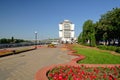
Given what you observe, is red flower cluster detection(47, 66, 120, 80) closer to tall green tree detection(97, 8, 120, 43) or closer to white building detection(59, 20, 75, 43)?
tall green tree detection(97, 8, 120, 43)

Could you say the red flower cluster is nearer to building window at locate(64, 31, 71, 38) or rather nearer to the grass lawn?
the grass lawn

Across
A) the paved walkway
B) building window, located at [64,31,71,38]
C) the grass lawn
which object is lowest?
the paved walkway

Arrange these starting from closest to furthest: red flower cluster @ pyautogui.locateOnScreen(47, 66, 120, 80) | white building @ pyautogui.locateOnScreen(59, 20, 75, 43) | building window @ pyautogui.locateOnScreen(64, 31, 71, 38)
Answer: red flower cluster @ pyautogui.locateOnScreen(47, 66, 120, 80), white building @ pyautogui.locateOnScreen(59, 20, 75, 43), building window @ pyautogui.locateOnScreen(64, 31, 71, 38)

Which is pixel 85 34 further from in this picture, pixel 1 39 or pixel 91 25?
pixel 1 39

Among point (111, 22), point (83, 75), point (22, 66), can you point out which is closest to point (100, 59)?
point (22, 66)

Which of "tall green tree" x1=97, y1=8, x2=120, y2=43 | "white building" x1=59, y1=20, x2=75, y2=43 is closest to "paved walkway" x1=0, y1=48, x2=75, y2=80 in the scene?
"tall green tree" x1=97, y1=8, x2=120, y2=43

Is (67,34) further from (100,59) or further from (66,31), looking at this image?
(100,59)

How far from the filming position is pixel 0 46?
157 feet

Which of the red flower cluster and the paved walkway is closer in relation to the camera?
the red flower cluster

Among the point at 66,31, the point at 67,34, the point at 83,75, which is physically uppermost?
the point at 66,31

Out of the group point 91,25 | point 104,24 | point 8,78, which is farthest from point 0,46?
point 8,78

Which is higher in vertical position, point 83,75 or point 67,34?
point 67,34

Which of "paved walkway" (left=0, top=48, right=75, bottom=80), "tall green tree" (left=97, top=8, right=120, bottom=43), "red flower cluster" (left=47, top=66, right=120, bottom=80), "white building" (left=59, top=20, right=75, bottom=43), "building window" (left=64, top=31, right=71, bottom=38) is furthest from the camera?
"building window" (left=64, top=31, right=71, bottom=38)

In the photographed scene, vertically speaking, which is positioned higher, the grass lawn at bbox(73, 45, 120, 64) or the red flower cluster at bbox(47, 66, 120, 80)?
the red flower cluster at bbox(47, 66, 120, 80)
